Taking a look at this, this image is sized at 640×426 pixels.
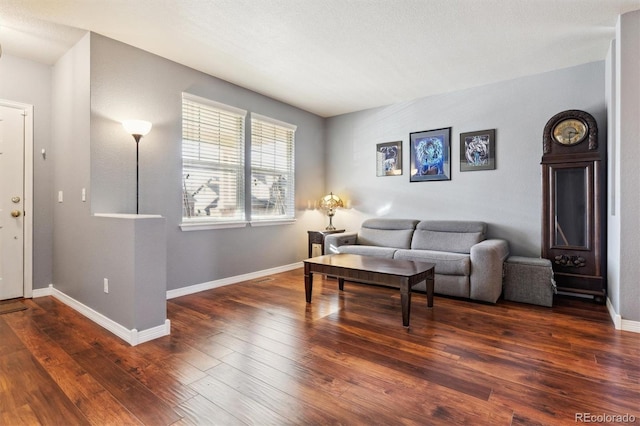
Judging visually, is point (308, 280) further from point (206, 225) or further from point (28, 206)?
point (28, 206)

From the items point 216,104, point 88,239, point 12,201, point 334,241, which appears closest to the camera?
point 88,239

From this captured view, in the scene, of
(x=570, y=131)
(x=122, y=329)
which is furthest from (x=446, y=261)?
(x=122, y=329)

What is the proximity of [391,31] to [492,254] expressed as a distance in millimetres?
2386

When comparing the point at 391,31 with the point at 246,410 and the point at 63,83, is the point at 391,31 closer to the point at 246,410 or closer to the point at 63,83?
the point at 246,410

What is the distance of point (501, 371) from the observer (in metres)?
2.00

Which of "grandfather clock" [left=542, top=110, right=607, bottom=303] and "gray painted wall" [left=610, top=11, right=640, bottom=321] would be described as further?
"grandfather clock" [left=542, top=110, right=607, bottom=303]

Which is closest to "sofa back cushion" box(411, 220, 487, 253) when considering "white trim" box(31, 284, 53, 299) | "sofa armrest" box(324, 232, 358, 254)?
"sofa armrest" box(324, 232, 358, 254)

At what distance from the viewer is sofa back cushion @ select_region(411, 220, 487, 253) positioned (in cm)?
401

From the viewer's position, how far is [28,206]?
3.52 meters

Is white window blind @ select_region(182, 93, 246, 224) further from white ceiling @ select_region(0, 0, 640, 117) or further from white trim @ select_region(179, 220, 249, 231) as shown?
white ceiling @ select_region(0, 0, 640, 117)

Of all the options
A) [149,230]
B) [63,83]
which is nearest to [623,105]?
[149,230]

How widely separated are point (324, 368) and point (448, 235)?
9.14 feet

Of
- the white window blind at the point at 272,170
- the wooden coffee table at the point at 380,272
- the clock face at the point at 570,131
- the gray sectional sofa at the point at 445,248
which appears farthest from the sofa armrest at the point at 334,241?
the clock face at the point at 570,131

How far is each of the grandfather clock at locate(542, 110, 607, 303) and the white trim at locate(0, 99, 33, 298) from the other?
560 centimetres
